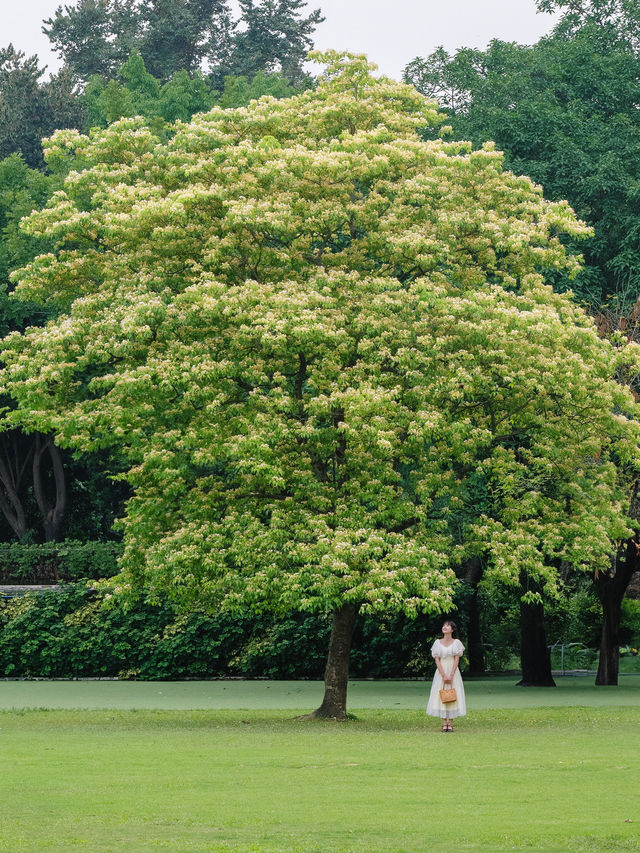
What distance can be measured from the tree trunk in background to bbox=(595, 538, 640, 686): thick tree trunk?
4.70 meters

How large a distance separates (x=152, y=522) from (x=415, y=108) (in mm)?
9070

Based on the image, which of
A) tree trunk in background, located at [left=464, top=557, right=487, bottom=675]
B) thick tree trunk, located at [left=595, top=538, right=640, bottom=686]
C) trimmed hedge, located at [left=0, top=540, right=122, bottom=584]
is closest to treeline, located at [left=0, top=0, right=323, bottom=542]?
trimmed hedge, located at [left=0, top=540, right=122, bottom=584]

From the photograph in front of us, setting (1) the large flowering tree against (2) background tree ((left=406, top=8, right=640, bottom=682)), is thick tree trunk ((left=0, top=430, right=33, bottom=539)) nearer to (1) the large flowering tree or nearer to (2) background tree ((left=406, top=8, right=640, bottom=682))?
(2) background tree ((left=406, top=8, right=640, bottom=682))

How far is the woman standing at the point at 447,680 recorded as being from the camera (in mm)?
20344

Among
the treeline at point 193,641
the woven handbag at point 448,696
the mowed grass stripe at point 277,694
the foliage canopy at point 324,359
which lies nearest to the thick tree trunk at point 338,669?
the foliage canopy at point 324,359

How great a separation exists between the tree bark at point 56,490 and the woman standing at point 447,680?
94.7ft

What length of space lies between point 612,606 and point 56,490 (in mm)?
24530

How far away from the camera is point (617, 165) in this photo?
40562mm

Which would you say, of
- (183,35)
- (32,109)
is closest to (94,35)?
(183,35)

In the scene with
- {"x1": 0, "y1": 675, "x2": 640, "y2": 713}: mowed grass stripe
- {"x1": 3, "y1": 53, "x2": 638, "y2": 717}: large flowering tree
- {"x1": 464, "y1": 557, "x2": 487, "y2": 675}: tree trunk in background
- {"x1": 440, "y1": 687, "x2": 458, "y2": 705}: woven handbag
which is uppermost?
{"x1": 3, "y1": 53, "x2": 638, "y2": 717}: large flowering tree

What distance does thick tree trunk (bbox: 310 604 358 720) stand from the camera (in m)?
22.8

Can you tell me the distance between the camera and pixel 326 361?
21.4m

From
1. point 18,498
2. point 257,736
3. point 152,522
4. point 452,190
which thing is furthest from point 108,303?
point 18,498

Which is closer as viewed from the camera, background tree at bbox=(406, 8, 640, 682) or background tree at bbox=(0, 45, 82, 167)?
background tree at bbox=(406, 8, 640, 682)
